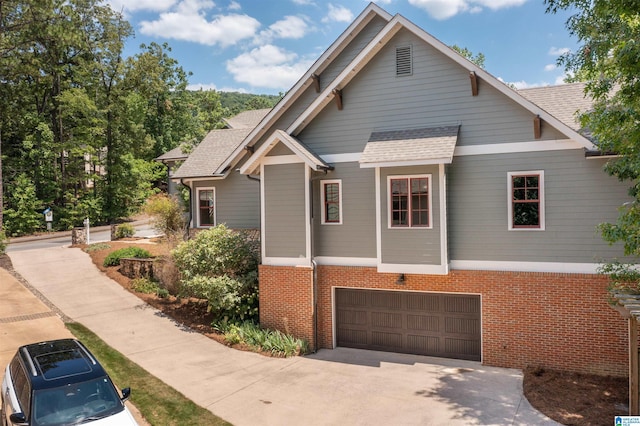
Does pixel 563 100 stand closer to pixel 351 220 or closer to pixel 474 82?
pixel 474 82

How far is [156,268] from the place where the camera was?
1912 cm

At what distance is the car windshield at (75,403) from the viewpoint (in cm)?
722

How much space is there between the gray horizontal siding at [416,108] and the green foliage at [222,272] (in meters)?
4.58

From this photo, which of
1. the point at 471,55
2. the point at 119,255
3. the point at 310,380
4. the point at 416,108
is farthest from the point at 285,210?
the point at 471,55

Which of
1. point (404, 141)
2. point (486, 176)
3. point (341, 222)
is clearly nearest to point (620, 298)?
point (486, 176)

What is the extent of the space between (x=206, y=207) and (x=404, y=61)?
1129 cm

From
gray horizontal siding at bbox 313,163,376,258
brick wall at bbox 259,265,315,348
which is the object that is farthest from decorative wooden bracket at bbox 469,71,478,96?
brick wall at bbox 259,265,315,348

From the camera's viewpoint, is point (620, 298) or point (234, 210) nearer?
point (620, 298)

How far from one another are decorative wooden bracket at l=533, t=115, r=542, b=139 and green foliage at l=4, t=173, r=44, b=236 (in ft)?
119

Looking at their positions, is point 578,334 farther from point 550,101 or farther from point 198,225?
point 198,225

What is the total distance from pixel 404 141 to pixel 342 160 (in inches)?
85.4

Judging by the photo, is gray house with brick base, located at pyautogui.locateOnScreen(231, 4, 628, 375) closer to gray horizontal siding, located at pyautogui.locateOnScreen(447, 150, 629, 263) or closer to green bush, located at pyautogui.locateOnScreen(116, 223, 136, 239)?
gray horizontal siding, located at pyautogui.locateOnScreen(447, 150, 629, 263)

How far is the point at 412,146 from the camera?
13.1m

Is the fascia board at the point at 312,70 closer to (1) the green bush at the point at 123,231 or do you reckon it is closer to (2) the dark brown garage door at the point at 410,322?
(2) the dark brown garage door at the point at 410,322
